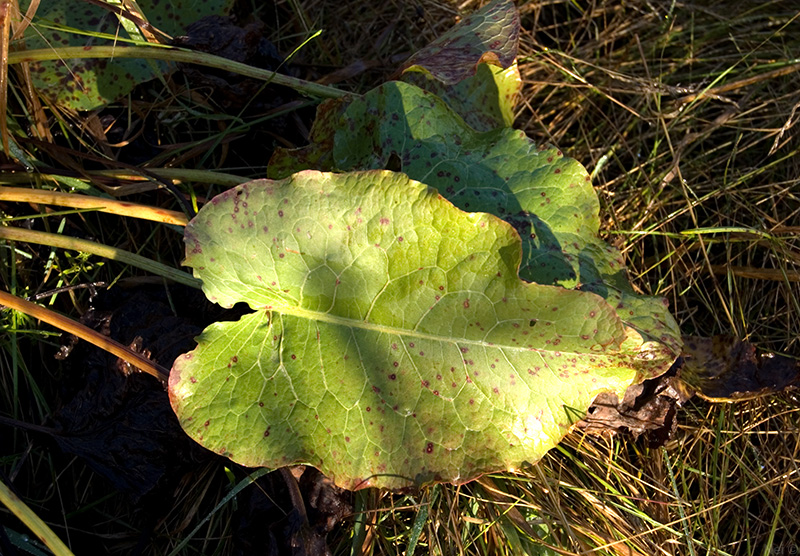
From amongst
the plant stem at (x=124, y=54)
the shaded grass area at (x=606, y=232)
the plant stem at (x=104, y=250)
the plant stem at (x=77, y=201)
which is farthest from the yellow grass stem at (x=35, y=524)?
the plant stem at (x=124, y=54)

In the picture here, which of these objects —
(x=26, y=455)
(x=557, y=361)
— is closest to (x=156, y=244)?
(x=26, y=455)

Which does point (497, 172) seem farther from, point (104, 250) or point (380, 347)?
point (104, 250)

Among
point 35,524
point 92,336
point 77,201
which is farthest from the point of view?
point 77,201

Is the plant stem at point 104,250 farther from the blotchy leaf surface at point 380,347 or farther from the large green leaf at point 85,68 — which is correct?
the large green leaf at point 85,68

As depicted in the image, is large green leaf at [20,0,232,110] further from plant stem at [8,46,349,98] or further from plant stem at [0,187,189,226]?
plant stem at [0,187,189,226]

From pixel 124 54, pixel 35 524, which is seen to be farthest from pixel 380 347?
pixel 124 54

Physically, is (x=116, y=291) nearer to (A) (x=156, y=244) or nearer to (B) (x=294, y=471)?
(A) (x=156, y=244)

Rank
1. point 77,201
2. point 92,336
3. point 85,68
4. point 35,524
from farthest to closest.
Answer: point 85,68 < point 77,201 < point 92,336 < point 35,524
